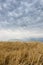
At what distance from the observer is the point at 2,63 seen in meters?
8.17

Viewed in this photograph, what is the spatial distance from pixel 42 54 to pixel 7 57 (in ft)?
5.45

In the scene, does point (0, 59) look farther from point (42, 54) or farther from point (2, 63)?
point (42, 54)

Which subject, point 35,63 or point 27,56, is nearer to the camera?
point 35,63

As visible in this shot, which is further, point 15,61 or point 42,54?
point 42,54

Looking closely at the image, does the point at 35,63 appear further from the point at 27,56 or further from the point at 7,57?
the point at 7,57

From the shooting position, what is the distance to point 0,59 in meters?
8.41

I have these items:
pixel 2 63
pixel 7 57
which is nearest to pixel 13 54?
pixel 7 57

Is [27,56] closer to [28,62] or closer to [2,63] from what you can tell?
[28,62]

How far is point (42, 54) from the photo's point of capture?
9273mm

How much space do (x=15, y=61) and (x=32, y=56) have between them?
3.04ft

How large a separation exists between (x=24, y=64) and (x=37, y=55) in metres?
1.04

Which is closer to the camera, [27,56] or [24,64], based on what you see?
[24,64]

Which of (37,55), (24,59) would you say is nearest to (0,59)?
(24,59)

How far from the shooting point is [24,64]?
821cm
